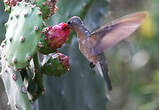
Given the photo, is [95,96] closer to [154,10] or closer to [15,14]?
[15,14]

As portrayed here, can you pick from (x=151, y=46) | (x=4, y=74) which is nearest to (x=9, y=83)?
(x=4, y=74)

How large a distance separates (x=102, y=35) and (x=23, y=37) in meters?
0.30

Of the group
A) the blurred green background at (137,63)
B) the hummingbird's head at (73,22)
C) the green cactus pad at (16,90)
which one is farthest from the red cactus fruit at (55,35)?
the blurred green background at (137,63)

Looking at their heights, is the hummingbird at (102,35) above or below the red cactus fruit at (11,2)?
below

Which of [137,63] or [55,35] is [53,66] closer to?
[55,35]

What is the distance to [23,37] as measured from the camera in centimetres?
122

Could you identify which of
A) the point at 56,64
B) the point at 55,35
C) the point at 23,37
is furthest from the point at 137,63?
the point at 23,37

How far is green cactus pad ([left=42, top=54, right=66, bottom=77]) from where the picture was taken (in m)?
1.44

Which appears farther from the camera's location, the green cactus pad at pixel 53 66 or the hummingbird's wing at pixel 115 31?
the green cactus pad at pixel 53 66

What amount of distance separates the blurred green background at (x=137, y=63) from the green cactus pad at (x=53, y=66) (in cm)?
234

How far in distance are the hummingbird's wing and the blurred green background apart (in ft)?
7.90

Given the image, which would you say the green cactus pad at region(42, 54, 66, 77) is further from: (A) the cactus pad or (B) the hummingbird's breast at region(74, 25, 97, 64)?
(B) the hummingbird's breast at region(74, 25, 97, 64)

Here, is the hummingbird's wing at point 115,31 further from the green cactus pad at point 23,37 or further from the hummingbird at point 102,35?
the green cactus pad at point 23,37

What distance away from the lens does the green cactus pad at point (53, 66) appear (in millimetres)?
1442
